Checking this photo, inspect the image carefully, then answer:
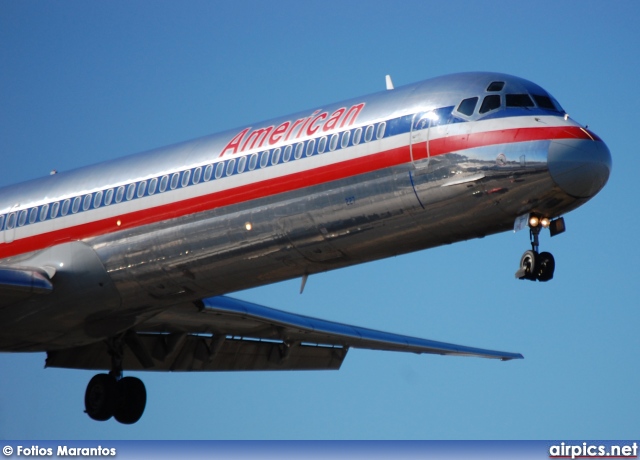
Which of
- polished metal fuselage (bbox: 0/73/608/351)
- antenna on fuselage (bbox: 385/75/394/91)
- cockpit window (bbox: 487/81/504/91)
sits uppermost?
antenna on fuselage (bbox: 385/75/394/91)

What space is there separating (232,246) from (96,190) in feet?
13.1

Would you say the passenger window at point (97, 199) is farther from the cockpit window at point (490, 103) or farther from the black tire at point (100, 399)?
the cockpit window at point (490, 103)

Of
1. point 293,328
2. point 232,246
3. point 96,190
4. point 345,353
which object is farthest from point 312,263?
point 345,353

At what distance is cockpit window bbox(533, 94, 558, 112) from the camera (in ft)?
85.3

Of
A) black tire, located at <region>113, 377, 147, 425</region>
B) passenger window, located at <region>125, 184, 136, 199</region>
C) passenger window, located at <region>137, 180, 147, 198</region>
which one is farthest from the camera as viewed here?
black tire, located at <region>113, 377, 147, 425</region>

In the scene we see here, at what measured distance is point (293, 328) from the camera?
35.6 metres

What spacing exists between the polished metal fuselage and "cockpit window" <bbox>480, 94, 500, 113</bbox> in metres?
0.22

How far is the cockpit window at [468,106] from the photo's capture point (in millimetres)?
25797

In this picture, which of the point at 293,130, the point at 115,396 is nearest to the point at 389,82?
the point at 293,130

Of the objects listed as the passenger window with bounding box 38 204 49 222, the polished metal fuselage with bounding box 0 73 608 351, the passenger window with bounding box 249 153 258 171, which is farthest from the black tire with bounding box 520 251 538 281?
the passenger window with bounding box 38 204 49 222

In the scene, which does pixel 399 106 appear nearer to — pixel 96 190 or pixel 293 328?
pixel 96 190

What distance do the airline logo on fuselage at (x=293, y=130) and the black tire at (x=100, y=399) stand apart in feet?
24.0

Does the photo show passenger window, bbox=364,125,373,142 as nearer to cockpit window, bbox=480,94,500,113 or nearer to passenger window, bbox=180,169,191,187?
cockpit window, bbox=480,94,500,113

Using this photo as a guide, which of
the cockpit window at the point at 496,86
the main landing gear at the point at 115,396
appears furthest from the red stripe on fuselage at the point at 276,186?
the main landing gear at the point at 115,396
